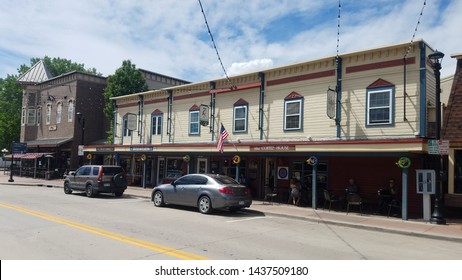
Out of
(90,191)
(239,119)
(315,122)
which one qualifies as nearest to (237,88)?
(239,119)

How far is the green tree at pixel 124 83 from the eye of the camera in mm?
31906

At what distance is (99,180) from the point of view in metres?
18.6

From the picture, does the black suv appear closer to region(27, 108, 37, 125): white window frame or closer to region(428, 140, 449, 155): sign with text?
region(428, 140, 449, 155): sign with text

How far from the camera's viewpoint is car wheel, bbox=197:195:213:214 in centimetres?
1358

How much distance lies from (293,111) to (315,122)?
135cm

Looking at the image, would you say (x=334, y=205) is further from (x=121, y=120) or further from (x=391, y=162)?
(x=121, y=120)

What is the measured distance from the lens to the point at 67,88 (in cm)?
3450

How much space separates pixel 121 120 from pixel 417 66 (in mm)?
19947

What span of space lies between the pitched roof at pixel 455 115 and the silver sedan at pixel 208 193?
822 centimetres

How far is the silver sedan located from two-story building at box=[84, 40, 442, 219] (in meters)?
3.32

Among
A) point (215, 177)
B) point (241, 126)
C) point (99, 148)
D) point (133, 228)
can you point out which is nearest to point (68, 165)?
point (99, 148)

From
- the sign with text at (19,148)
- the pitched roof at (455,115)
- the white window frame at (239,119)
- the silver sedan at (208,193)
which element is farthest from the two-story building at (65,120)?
the pitched roof at (455,115)

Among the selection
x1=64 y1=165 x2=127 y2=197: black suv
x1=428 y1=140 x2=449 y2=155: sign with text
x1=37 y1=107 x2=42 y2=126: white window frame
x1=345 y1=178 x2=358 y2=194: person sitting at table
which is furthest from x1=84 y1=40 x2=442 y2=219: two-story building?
x1=37 y1=107 x2=42 y2=126: white window frame

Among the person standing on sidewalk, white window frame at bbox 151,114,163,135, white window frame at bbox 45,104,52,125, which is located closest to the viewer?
the person standing on sidewalk
